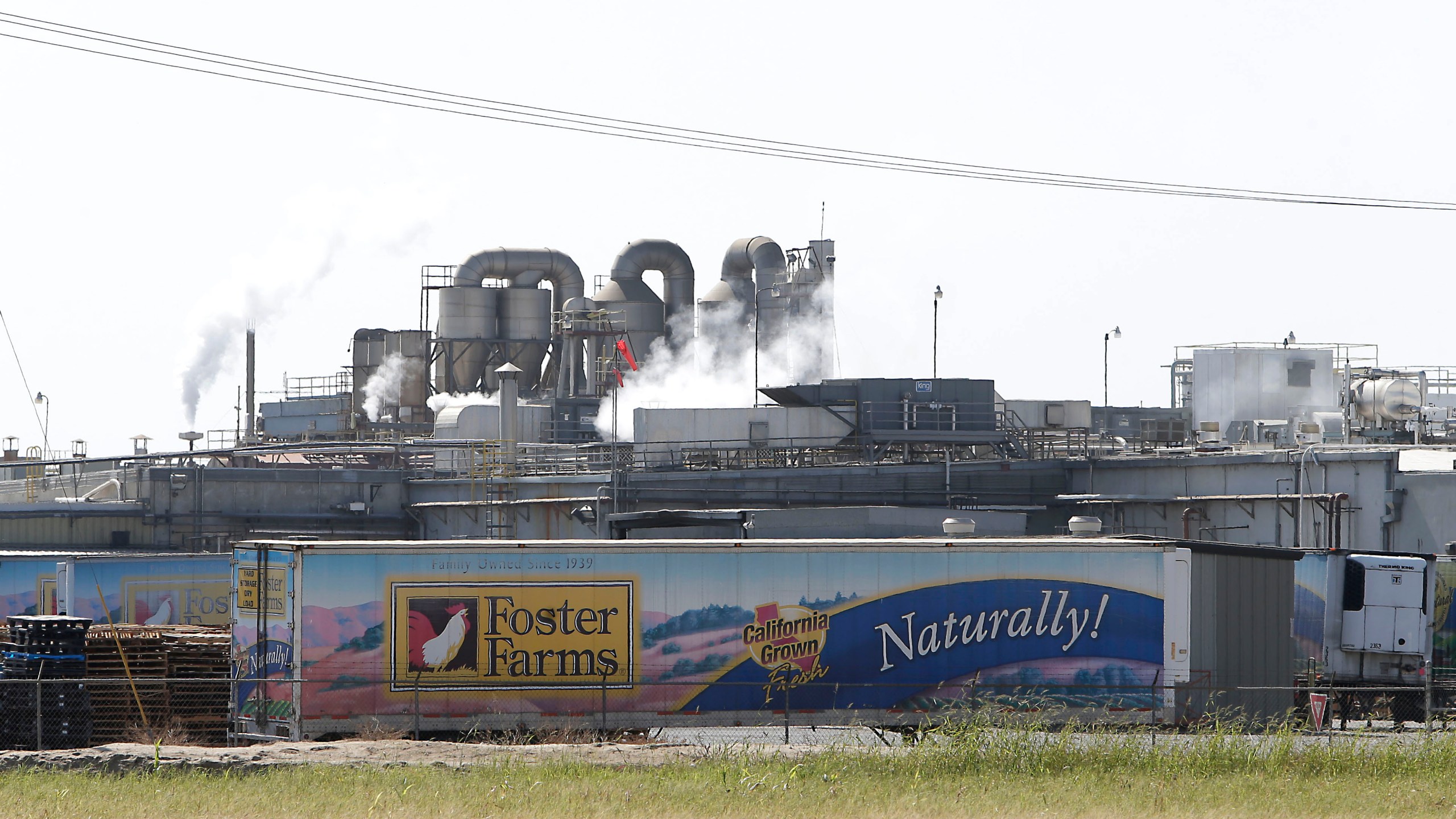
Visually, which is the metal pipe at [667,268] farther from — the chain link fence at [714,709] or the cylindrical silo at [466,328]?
the chain link fence at [714,709]

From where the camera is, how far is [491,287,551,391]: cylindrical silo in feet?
267

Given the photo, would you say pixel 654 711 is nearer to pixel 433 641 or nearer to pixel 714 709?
pixel 714 709

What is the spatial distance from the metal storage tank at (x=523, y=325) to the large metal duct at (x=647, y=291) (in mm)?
3023

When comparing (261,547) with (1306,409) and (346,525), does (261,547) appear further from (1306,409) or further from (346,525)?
(1306,409)

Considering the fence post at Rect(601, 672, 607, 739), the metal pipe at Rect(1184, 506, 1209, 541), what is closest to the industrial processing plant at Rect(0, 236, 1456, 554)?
the metal pipe at Rect(1184, 506, 1209, 541)

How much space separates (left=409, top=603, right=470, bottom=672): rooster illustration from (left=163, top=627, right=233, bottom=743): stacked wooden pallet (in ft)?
8.67

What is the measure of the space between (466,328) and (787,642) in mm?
60849

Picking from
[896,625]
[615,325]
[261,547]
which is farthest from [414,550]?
[615,325]

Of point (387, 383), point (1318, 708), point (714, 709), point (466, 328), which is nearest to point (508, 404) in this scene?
point (466, 328)

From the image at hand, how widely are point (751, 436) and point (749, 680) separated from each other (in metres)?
31.2

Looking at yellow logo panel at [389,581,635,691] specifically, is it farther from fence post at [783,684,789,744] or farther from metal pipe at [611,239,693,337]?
metal pipe at [611,239,693,337]

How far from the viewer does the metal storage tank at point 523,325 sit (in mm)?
81438

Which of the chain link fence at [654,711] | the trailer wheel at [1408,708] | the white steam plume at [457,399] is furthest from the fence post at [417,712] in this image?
the white steam plume at [457,399]

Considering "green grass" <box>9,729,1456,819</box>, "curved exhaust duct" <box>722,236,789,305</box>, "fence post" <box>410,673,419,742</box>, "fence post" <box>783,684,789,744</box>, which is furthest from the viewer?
"curved exhaust duct" <box>722,236,789,305</box>
